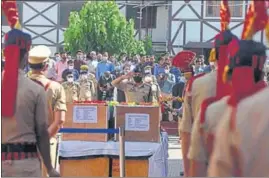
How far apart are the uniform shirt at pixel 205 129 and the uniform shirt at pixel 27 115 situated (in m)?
0.60

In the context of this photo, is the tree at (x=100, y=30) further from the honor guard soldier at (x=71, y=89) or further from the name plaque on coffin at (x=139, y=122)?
the name plaque on coffin at (x=139, y=122)

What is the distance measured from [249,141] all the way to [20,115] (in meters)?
0.90

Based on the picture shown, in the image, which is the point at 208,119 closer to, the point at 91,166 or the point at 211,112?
the point at 211,112

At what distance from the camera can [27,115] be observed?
2988 mm

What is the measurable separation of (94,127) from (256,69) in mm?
2146

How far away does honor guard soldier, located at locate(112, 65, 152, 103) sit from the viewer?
6.29 metres

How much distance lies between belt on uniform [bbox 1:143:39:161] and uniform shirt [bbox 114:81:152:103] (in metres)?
3.23

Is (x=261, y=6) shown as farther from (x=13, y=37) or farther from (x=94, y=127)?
(x=94, y=127)

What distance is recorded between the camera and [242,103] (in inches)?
106

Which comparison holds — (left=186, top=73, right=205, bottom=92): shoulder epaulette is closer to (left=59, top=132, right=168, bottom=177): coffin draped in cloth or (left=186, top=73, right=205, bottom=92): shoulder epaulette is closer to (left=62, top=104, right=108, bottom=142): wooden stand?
(left=62, top=104, right=108, bottom=142): wooden stand

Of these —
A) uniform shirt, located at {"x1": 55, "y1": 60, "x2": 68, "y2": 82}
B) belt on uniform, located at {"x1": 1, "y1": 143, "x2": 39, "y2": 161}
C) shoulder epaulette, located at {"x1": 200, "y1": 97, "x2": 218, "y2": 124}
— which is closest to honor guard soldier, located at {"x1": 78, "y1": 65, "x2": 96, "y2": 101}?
uniform shirt, located at {"x1": 55, "y1": 60, "x2": 68, "y2": 82}

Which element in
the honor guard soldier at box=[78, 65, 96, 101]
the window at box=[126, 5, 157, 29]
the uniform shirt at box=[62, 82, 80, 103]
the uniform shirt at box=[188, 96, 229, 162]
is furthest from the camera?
the honor guard soldier at box=[78, 65, 96, 101]

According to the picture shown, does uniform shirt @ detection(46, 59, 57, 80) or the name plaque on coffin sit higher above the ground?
uniform shirt @ detection(46, 59, 57, 80)

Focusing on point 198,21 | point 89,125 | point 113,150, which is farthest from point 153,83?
point 198,21
